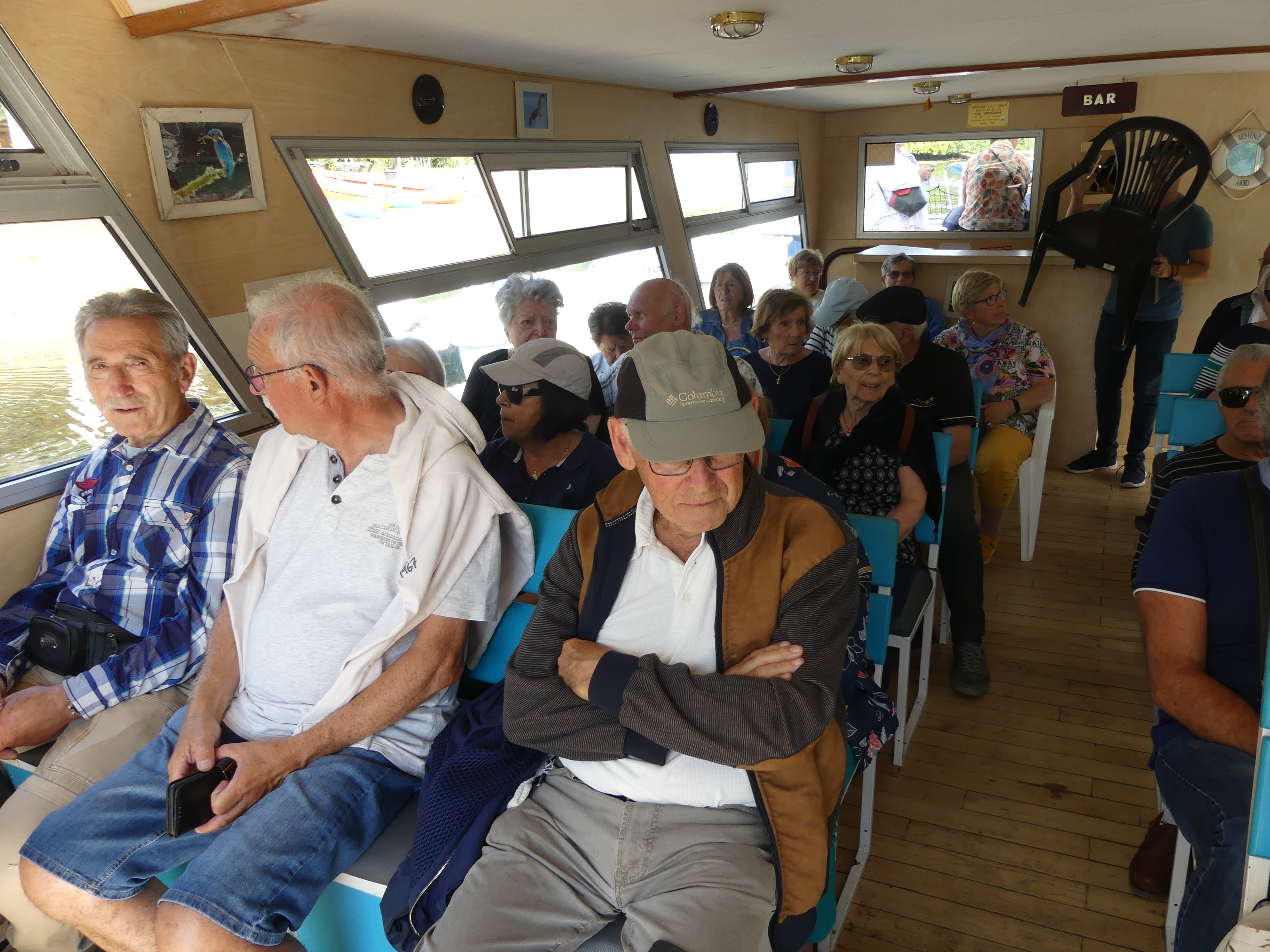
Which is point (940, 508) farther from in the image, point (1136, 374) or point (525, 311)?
point (1136, 374)

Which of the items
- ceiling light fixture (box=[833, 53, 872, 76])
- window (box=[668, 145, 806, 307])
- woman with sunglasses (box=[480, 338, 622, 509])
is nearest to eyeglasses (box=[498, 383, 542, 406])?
woman with sunglasses (box=[480, 338, 622, 509])

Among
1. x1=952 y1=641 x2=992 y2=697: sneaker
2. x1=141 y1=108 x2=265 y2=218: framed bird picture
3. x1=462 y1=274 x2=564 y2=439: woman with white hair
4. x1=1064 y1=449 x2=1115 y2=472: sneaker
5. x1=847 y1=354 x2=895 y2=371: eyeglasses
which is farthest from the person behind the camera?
x1=1064 y1=449 x2=1115 y2=472: sneaker

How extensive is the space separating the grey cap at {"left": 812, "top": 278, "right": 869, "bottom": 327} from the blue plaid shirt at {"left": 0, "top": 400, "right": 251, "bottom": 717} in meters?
3.06

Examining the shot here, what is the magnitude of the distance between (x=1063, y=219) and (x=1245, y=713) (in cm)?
396

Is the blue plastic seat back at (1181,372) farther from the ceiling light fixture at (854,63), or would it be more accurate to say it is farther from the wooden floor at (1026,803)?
the ceiling light fixture at (854,63)

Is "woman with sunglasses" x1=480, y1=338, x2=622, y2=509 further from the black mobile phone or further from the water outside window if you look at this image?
the water outside window

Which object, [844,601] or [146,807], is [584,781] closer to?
[844,601]

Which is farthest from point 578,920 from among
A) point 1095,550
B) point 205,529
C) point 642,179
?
point 642,179

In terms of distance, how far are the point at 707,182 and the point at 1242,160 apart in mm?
3402

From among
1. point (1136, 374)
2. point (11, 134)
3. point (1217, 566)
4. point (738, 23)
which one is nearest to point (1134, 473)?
point (1136, 374)

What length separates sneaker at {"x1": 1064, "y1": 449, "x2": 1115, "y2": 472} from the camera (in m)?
5.22

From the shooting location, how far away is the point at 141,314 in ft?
6.66

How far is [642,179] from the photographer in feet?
16.1

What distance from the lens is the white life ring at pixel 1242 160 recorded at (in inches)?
207
